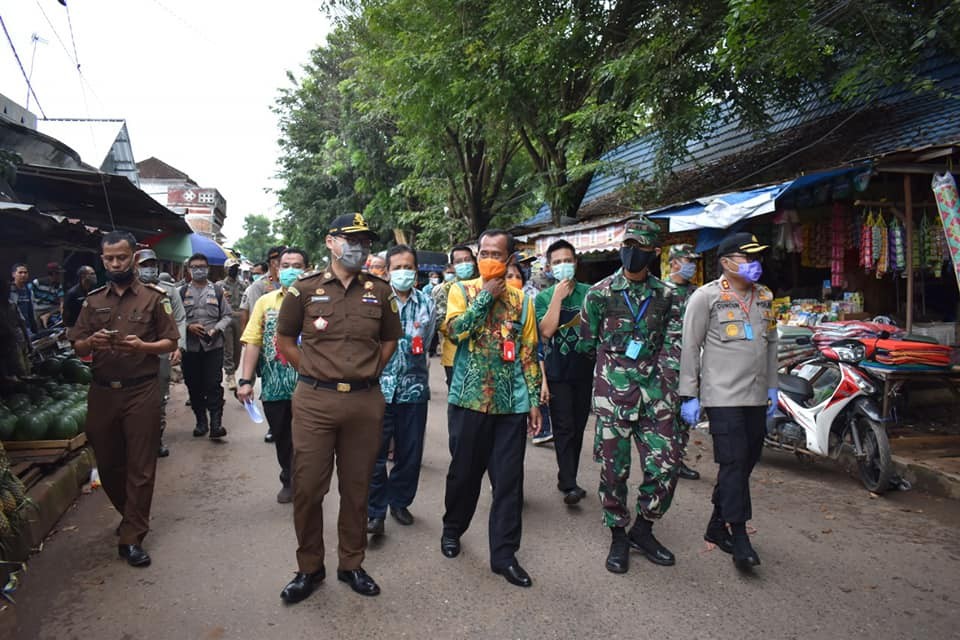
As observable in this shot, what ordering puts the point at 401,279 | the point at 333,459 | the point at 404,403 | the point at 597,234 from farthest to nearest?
1. the point at 597,234
2. the point at 401,279
3. the point at 404,403
4. the point at 333,459

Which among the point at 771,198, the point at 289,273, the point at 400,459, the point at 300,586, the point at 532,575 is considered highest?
the point at 771,198

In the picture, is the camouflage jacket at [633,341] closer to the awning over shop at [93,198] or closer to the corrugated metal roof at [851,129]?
the corrugated metal roof at [851,129]

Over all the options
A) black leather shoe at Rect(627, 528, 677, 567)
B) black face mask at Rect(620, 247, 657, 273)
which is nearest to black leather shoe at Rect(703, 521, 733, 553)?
black leather shoe at Rect(627, 528, 677, 567)

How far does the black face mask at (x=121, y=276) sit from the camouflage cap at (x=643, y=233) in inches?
124

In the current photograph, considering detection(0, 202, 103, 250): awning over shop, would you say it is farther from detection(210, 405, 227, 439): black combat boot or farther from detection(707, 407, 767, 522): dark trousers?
detection(707, 407, 767, 522): dark trousers

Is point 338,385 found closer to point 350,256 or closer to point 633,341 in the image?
point 350,256

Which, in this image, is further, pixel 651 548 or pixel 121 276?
pixel 121 276

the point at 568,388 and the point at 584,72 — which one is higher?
the point at 584,72

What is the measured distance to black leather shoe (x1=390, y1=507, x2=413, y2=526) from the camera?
425 cm

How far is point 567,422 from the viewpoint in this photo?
4805mm

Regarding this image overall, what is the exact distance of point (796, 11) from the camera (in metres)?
7.34

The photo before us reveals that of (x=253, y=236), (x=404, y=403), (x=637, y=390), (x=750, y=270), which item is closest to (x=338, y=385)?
(x=404, y=403)

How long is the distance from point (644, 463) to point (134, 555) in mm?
3069

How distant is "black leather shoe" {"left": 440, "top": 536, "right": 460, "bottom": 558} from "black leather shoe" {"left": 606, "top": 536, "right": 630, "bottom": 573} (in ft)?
2.97
